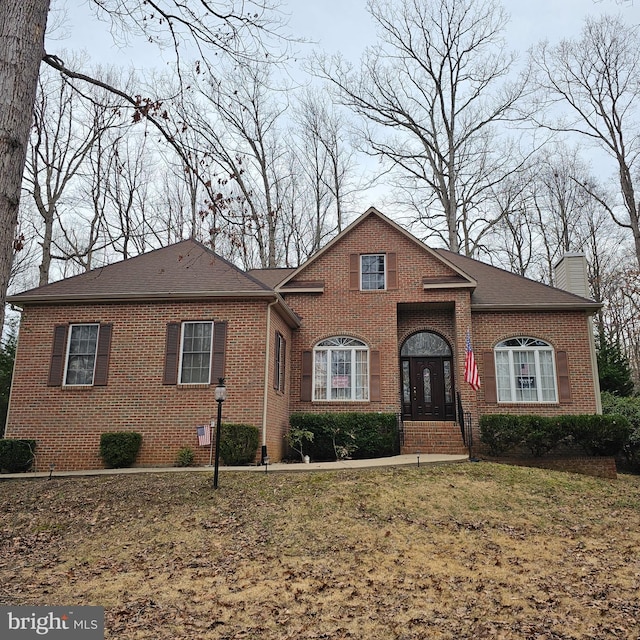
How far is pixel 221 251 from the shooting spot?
25906 millimetres

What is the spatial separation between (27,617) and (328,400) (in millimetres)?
10431

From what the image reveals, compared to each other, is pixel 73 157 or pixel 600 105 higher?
pixel 600 105

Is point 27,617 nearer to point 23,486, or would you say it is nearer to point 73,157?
point 23,486

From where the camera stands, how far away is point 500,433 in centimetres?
1320

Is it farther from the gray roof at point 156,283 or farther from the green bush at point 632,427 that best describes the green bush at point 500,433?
the gray roof at point 156,283

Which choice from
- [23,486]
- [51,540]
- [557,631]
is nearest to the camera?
[557,631]

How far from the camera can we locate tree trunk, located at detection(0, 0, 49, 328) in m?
4.93

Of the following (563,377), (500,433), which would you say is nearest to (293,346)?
(500,433)

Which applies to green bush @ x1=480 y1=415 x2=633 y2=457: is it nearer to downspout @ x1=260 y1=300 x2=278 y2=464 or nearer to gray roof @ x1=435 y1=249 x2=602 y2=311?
gray roof @ x1=435 y1=249 x2=602 y2=311

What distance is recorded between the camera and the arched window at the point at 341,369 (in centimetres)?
1512

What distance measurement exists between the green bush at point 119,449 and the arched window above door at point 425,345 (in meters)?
7.67

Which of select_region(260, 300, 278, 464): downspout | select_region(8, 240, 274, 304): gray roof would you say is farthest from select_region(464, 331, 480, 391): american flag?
select_region(8, 240, 274, 304): gray roof

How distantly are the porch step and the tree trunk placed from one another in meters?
10.9

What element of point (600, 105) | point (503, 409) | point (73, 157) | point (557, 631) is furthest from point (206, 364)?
point (600, 105)
